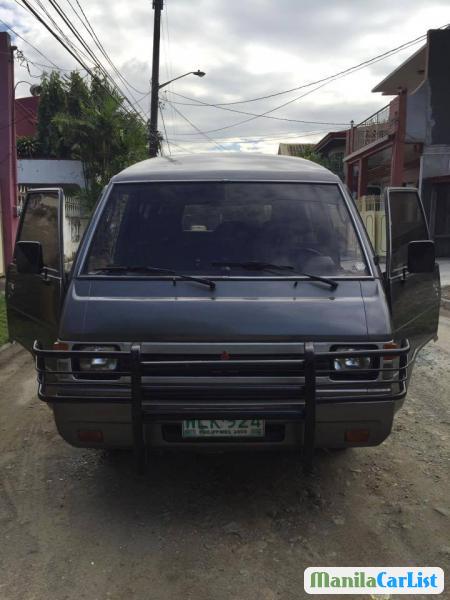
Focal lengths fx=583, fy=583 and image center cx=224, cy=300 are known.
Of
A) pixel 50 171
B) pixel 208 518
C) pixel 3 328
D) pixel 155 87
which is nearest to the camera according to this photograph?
pixel 208 518

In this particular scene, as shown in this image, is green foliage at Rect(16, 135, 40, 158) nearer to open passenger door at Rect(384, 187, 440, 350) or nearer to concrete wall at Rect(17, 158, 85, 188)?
concrete wall at Rect(17, 158, 85, 188)

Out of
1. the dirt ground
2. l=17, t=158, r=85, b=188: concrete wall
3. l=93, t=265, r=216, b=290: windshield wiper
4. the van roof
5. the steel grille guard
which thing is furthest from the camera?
l=17, t=158, r=85, b=188: concrete wall

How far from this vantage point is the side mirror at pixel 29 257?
3973mm

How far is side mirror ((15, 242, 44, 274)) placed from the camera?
3973 millimetres

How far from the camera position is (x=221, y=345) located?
3201 mm

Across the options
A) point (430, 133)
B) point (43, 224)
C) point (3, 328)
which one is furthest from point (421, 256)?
point (430, 133)

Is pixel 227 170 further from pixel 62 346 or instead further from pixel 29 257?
pixel 62 346

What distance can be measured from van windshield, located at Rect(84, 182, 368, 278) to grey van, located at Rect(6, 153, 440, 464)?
10 millimetres

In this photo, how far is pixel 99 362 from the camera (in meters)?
3.28

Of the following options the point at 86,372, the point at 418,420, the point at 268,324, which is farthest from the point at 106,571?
the point at 418,420

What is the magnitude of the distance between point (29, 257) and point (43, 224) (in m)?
0.71

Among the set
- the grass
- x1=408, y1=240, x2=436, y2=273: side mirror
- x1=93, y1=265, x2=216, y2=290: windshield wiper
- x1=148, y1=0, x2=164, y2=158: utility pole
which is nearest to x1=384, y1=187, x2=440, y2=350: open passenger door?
x1=408, y1=240, x2=436, y2=273: side mirror

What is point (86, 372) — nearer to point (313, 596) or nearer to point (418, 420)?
point (313, 596)

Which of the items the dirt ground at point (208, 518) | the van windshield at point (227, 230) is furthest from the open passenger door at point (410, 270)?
the dirt ground at point (208, 518)
